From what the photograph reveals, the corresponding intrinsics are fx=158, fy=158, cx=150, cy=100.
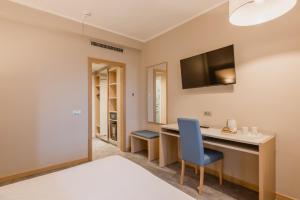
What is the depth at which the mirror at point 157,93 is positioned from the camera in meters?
3.54

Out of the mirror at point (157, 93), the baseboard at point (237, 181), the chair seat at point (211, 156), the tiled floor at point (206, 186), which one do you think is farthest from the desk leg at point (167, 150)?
the chair seat at point (211, 156)

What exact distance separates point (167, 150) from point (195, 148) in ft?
3.34

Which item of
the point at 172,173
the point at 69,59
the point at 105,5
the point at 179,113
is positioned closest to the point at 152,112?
the point at 179,113

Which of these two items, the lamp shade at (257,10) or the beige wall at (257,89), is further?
the beige wall at (257,89)

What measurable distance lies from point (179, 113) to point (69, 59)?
240 centimetres

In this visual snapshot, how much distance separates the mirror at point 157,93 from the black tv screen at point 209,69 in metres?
0.65

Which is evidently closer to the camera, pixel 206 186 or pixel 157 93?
pixel 206 186

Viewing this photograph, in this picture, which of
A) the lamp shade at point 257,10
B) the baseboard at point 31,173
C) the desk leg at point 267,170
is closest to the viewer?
the lamp shade at point 257,10

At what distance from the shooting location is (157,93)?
3.71 meters

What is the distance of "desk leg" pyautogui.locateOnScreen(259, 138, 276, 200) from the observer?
169 cm

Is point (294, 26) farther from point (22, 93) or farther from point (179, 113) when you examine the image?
point (22, 93)

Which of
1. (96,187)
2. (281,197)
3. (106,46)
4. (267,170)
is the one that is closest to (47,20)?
(106,46)

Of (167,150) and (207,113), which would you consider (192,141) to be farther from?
(167,150)

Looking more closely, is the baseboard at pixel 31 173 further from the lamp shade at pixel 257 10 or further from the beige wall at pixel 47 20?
the lamp shade at pixel 257 10
